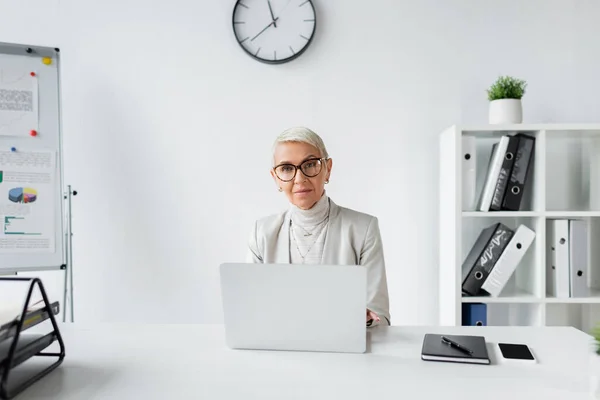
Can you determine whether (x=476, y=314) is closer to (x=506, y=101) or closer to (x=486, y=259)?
(x=486, y=259)

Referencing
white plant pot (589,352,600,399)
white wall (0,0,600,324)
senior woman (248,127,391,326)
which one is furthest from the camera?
white wall (0,0,600,324)

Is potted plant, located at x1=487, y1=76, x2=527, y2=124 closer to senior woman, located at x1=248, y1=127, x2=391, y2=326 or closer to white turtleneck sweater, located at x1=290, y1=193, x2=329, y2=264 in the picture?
senior woman, located at x1=248, y1=127, x2=391, y2=326

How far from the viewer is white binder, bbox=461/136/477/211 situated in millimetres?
2389

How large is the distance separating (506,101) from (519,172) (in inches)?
13.2

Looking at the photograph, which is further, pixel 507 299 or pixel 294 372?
pixel 507 299

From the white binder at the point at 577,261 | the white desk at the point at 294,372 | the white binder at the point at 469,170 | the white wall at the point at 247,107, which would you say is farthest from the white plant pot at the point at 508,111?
the white desk at the point at 294,372

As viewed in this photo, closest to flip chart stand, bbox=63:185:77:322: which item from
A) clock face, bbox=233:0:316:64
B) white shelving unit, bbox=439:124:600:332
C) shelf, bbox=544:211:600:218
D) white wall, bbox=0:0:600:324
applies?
white wall, bbox=0:0:600:324

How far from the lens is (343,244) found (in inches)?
76.9

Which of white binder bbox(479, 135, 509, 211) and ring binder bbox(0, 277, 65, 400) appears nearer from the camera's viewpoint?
ring binder bbox(0, 277, 65, 400)

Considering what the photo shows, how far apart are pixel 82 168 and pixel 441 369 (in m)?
2.21

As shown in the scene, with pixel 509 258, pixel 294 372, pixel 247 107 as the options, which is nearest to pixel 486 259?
pixel 509 258

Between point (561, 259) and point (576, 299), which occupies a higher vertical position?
point (561, 259)

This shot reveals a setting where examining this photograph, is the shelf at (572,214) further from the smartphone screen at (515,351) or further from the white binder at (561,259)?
the smartphone screen at (515,351)

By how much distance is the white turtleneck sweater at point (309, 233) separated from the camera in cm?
197
